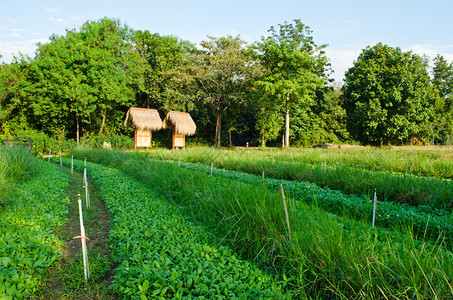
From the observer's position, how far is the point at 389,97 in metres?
21.8

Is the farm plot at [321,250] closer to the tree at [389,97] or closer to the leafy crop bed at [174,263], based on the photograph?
the leafy crop bed at [174,263]

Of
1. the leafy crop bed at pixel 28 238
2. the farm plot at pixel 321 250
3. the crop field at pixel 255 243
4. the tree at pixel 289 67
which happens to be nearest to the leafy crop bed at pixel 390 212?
the crop field at pixel 255 243

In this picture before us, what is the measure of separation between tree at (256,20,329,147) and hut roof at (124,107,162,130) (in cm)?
831

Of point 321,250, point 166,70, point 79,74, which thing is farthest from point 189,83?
Answer: point 321,250

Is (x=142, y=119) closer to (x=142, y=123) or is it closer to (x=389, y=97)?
(x=142, y=123)

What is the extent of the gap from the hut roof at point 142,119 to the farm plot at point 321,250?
1686cm

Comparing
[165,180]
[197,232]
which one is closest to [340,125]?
[165,180]

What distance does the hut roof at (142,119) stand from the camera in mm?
20969

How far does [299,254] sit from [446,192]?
4659mm

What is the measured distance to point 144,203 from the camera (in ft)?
19.4

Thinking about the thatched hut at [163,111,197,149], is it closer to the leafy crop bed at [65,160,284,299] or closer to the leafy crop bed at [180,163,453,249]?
the leafy crop bed at [180,163,453,249]

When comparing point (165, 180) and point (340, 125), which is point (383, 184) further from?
point (340, 125)

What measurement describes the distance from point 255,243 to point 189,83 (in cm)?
2026

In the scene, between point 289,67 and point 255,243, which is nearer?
point 255,243
